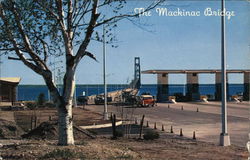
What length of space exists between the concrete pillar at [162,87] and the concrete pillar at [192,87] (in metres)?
3.70

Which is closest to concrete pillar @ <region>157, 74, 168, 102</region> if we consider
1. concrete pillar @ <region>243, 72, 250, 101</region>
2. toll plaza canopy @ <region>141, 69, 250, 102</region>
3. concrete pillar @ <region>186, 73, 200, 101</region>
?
toll plaza canopy @ <region>141, 69, 250, 102</region>

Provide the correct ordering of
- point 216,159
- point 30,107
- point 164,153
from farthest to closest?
point 30,107 → point 164,153 → point 216,159

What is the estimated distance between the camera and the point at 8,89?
53.4 metres

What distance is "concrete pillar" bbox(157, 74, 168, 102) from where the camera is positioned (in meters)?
58.9

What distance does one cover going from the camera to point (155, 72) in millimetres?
57812

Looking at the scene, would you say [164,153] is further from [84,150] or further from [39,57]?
[39,57]

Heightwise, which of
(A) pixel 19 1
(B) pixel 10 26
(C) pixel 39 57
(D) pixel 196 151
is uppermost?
(A) pixel 19 1

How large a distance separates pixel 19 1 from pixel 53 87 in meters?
2.69

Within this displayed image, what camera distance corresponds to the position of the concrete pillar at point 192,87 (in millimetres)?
59203

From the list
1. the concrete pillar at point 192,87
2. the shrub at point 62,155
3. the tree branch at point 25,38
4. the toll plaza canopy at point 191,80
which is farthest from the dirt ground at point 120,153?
the concrete pillar at point 192,87

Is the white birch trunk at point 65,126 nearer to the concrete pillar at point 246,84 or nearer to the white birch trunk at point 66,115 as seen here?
the white birch trunk at point 66,115

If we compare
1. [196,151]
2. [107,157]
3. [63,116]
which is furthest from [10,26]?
[196,151]

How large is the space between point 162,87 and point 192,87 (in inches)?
202

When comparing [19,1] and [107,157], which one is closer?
[107,157]
